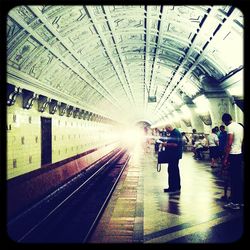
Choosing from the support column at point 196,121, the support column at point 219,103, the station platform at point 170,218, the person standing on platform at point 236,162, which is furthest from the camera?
the support column at point 196,121

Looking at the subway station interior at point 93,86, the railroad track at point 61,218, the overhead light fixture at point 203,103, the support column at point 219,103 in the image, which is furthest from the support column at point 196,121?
the railroad track at point 61,218

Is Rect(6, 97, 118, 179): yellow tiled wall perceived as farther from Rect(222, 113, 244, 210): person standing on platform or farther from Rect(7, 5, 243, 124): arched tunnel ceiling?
Rect(222, 113, 244, 210): person standing on platform

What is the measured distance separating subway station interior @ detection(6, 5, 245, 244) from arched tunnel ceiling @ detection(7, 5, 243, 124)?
0.05 m

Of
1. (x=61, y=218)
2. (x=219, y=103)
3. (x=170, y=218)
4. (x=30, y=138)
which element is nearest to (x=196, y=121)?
(x=219, y=103)

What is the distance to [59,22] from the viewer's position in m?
9.87

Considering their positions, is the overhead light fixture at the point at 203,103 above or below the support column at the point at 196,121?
above

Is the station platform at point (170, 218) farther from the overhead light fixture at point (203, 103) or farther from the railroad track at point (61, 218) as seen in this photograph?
the overhead light fixture at point (203, 103)

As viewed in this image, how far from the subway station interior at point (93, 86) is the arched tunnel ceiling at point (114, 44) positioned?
0.15ft

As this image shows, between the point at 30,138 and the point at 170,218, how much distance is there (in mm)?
6971

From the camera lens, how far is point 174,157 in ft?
27.0

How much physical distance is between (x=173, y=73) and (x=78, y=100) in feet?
16.7

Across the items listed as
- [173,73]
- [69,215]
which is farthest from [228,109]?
[69,215]

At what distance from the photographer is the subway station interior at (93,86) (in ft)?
20.3

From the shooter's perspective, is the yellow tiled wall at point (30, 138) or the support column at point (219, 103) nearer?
the yellow tiled wall at point (30, 138)
